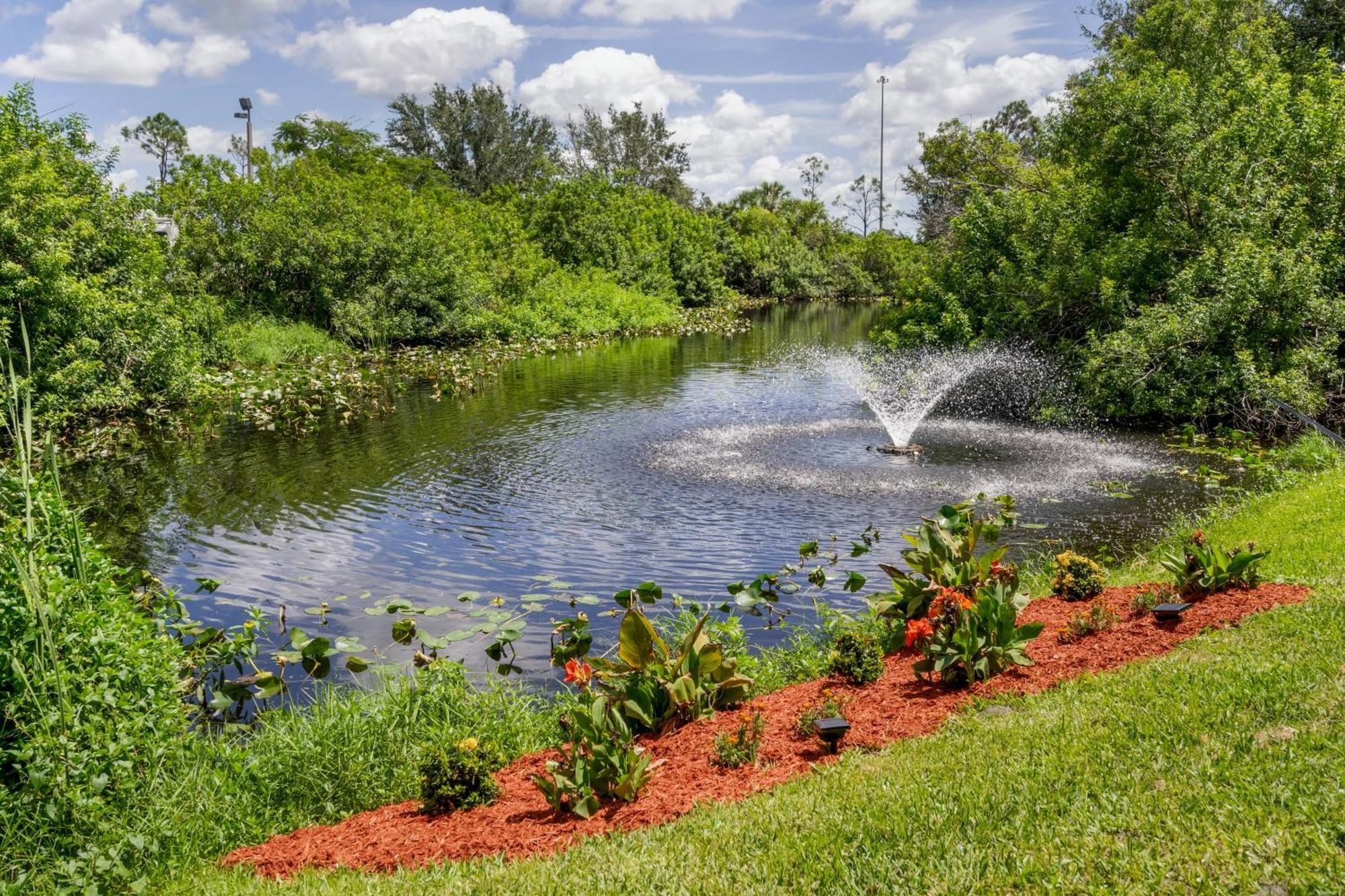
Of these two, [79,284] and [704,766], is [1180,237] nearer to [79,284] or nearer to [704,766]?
[704,766]

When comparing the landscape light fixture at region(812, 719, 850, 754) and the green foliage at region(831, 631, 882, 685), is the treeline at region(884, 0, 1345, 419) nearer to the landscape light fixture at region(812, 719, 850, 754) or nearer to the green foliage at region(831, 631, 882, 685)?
the green foliage at region(831, 631, 882, 685)

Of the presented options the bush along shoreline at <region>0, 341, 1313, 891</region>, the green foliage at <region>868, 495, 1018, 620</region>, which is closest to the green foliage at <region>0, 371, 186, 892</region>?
the bush along shoreline at <region>0, 341, 1313, 891</region>

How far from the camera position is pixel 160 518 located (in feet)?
42.1

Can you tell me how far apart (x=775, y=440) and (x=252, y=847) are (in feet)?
45.5

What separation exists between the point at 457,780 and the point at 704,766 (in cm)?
145

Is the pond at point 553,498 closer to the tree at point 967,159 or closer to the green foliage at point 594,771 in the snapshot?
the green foliage at point 594,771

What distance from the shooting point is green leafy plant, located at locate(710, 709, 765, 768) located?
5367 millimetres

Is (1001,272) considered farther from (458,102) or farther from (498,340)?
(458,102)

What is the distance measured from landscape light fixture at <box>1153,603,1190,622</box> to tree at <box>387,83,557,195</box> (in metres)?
68.8

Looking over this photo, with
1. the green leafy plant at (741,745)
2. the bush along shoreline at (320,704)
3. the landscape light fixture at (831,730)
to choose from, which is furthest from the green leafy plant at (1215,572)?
the green leafy plant at (741,745)

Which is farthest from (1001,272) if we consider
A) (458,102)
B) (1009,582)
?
(458,102)

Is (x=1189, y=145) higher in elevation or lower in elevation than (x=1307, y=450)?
higher

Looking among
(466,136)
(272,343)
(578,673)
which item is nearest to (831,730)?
(578,673)

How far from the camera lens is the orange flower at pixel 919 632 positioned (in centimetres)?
642
